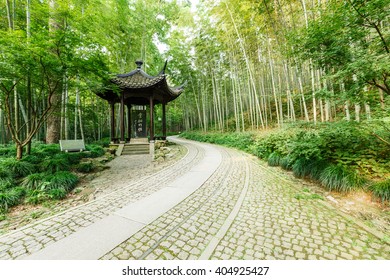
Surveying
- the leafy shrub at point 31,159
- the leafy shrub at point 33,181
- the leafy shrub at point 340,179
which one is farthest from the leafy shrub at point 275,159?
the leafy shrub at point 31,159

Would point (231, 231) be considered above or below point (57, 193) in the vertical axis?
below

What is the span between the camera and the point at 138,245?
5.62 ft

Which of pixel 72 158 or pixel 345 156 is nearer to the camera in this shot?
pixel 345 156

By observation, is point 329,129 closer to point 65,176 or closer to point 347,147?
point 347,147

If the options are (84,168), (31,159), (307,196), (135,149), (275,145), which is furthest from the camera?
(135,149)

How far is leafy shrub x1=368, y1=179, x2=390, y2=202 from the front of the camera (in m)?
2.47

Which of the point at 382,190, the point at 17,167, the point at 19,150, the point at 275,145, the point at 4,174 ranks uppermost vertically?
the point at 19,150

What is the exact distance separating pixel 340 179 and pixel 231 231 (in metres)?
2.69

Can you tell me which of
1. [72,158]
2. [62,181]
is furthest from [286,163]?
[72,158]

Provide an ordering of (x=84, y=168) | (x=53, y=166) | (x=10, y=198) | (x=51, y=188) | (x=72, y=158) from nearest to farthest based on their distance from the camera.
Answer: (x=10, y=198), (x=51, y=188), (x=53, y=166), (x=84, y=168), (x=72, y=158)

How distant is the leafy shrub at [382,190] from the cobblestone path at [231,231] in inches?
34.2

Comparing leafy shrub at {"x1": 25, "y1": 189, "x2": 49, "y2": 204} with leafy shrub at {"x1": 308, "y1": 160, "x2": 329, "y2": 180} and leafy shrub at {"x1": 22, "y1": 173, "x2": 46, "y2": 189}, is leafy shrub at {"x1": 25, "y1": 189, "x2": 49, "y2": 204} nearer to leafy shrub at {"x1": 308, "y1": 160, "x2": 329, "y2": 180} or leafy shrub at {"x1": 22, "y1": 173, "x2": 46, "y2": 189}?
leafy shrub at {"x1": 22, "y1": 173, "x2": 46, "y2": 189}

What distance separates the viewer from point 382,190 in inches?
98.7

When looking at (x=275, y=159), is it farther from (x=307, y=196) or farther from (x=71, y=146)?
(x=71, y=146)
